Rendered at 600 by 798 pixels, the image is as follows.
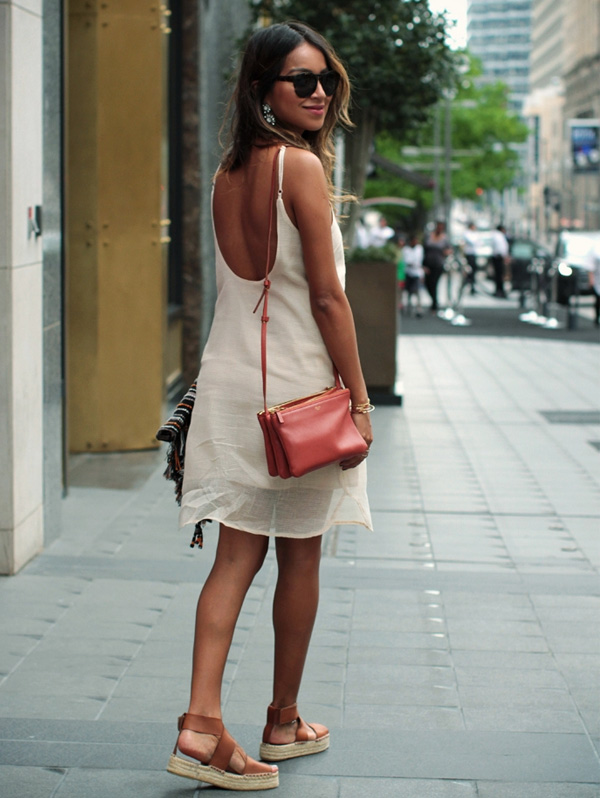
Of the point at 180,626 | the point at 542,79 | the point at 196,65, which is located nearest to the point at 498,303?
the point at 196,65

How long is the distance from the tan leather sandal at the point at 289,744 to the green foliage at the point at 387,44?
9152 mm

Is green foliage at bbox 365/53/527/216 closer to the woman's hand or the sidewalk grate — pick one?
the sidewalk grate

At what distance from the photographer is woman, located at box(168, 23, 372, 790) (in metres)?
3.13

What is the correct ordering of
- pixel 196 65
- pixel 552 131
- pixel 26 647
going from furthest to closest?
1. pixel 552 131
2. pixel 196 65
3. pixel 26 647

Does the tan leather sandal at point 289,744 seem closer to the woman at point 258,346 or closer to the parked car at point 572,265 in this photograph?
the woman at point 258,346

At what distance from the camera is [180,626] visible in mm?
4703

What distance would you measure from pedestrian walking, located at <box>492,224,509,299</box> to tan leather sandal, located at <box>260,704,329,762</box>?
26.0m

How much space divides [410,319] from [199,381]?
67.8ft

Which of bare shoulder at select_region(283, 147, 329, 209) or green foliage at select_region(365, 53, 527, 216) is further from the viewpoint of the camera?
green foliage at select_region(365, 53, 527, 216)

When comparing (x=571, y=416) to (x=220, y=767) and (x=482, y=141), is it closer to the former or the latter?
(x=220, y=767)

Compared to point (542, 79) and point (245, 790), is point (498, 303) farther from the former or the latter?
point (542, 79)

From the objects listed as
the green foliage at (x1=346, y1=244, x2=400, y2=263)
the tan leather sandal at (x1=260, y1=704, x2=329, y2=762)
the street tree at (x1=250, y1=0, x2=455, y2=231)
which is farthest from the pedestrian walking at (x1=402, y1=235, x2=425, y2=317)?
the tan leather sandal at (x1=260, y1=704, x2=329, y2=762)

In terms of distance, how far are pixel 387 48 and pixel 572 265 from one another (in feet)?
47.1

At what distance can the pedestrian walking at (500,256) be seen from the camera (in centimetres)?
2891
